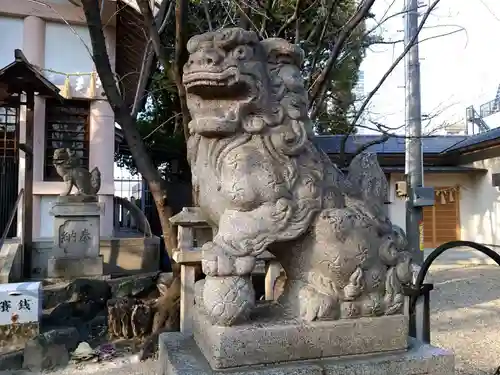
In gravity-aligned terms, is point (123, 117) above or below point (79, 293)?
above

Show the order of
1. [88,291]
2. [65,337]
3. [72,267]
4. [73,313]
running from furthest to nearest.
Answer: [72,267]
[88,291]
[73,313]
[65,337]

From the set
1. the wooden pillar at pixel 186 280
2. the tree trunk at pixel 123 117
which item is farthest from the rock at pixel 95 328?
the wooden pillar at pixel 186 280

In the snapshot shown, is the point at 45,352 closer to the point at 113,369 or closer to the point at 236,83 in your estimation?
the point at 113,369

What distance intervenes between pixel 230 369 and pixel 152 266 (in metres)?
6.95

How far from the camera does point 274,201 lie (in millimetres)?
1825

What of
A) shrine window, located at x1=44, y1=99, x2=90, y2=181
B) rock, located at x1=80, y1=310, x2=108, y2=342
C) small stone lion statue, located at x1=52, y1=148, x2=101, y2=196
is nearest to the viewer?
rock, located at x1=80, y1=310, x2=108, y2=342

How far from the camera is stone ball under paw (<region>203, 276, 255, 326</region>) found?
5.59ft

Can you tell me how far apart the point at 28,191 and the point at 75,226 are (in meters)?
1.07

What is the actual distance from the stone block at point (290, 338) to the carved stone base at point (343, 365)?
3cm

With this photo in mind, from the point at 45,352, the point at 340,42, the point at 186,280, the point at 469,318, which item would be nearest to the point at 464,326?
the point at 469,318

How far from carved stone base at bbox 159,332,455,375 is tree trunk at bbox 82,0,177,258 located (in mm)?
2838

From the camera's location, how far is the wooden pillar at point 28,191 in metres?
7.52

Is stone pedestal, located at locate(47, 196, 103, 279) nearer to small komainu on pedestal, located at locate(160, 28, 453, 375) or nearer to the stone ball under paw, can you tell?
small komainu on pedestal, located at locate(160, 28, 453, 375)

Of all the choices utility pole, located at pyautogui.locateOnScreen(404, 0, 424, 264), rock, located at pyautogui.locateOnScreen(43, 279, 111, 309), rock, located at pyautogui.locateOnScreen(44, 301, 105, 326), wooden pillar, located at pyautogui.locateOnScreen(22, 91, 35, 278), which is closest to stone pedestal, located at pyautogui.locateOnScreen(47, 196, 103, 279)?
wooden pillar, located at pyautogui.locateOnScreen(22, 91, 35, 278)
